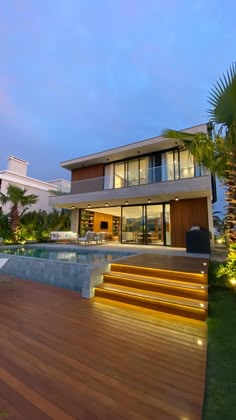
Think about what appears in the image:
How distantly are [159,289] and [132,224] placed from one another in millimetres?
9181

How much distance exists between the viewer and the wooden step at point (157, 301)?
3492 mm

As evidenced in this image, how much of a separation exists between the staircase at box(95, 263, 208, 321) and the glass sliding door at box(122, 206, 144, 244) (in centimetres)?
794

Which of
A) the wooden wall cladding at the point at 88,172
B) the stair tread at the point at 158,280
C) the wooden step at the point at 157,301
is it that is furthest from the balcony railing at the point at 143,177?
the wooden step at the point at 157,301

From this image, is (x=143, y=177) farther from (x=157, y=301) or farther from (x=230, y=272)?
(x=157, y=301)

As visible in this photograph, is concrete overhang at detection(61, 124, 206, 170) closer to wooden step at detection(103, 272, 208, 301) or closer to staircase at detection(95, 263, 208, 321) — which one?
staircase at detection(95, 263, 208, 321)

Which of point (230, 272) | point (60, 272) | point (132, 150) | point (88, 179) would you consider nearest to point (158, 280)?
point (230, 272)

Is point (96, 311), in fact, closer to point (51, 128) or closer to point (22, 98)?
point (22, 98)

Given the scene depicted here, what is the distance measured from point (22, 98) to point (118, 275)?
48252 mm

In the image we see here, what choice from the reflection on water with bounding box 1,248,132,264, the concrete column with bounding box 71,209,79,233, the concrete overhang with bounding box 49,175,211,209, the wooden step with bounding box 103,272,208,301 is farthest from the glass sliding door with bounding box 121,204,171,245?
the wooden step with bounding box 103,272,208,301

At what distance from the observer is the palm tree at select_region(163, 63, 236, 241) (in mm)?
4253

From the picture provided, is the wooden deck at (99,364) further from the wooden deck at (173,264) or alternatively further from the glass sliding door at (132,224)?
the glass sliding door at (132,224)

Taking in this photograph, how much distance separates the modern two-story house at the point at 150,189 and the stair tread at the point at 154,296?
22.3ft

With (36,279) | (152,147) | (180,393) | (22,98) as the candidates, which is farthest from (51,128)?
(180,393)

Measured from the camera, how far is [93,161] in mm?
14320
